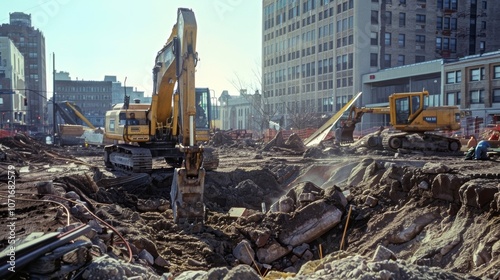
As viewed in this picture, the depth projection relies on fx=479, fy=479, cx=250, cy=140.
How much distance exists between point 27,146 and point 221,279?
24.0 m

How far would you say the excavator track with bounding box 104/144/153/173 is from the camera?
50.3 ft

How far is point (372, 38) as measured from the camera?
60406mm

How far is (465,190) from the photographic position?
822 cm

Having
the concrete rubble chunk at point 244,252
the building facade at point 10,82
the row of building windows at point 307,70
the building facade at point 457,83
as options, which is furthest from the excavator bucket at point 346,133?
the building facade at point 10,82

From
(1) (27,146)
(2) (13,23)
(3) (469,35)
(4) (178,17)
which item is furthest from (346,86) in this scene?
(2) (13,23)

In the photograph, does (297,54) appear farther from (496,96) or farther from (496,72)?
(496,96)

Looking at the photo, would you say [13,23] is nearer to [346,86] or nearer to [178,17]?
[346,86]

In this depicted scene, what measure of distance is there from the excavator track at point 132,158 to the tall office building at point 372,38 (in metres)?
45.7

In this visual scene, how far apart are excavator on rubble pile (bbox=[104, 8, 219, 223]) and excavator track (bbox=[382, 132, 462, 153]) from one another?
1091cm

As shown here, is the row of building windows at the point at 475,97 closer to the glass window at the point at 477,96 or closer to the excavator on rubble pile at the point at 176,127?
the glass window at the point at 477,96

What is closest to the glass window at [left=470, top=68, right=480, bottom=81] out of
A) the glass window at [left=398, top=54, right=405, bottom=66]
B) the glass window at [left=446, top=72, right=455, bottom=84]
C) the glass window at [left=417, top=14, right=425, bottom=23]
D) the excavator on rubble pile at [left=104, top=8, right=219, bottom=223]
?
the glass window at [left=446, top=72, right=455, bottom=84]

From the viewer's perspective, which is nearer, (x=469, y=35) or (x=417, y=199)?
(x=417, y=199)

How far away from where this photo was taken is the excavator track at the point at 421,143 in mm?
23609

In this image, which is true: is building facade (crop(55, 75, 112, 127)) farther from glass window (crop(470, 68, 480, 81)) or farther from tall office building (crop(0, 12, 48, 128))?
glass window (crop(470, 68, 480, 81))
